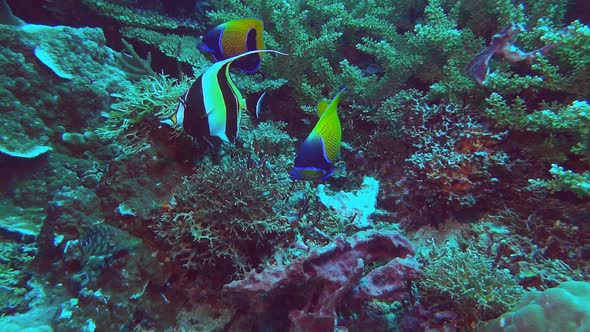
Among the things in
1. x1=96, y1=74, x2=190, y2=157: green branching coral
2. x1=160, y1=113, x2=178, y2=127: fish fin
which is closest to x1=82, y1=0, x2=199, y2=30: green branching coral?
x1=96, y1=74, x2=190, y2=157: green branching coral

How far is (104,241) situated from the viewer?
2.17m

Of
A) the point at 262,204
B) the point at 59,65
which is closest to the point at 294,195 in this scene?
the point at 262,204

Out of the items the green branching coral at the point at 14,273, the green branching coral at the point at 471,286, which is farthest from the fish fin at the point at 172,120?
the green branching coral at the point at 471,286

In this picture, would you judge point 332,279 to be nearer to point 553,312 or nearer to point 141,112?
point 553,312

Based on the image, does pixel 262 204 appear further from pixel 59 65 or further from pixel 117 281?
pixel 59 65

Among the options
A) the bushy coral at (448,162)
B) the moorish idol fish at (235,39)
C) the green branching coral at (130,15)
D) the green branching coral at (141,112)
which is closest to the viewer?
the moorish idol fish at (235,39)

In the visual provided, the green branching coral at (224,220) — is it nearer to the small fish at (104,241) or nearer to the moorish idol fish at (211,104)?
the small fish at (104,241)

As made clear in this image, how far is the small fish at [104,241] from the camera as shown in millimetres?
2129

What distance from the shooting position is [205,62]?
3.83 m

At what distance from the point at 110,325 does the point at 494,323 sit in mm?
2176

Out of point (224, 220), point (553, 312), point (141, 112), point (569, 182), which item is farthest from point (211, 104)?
point (569, 182)

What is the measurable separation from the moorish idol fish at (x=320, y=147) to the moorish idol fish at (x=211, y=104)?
0.46 meters

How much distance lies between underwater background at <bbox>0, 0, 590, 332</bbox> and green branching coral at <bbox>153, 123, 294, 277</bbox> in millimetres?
15

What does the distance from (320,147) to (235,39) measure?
1128mm
